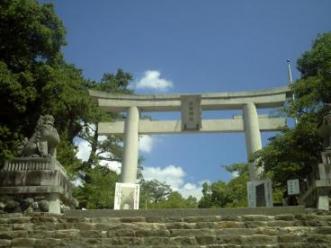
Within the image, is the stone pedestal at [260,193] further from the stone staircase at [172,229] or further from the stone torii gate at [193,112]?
the stone staircase at [172,229]

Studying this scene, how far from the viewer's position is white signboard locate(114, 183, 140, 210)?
562 inches

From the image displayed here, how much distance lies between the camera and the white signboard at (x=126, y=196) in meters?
14.3

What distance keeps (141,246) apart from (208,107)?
40.7ft

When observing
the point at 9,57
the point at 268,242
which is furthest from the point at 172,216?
the point at 9,57

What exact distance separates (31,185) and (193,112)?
1019 centimetres

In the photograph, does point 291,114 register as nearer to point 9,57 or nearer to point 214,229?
point 214,229

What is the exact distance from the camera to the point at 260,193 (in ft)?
46.2

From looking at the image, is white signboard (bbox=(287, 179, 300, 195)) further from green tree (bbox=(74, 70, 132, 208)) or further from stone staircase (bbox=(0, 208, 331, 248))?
green tree (bbox=(74, 70, 132, 208))

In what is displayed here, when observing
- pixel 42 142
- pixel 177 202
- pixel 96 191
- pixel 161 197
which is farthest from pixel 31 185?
pixel 161 197

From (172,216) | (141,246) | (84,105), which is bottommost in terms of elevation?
(141,246)

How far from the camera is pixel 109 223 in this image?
7527 millimetres

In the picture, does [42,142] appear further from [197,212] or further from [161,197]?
[161,197]

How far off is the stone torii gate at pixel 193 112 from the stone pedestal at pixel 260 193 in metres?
3.39

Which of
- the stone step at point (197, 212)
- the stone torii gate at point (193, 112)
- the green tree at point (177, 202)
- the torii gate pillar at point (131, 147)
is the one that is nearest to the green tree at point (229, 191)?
the green tree at point (177, 202)
